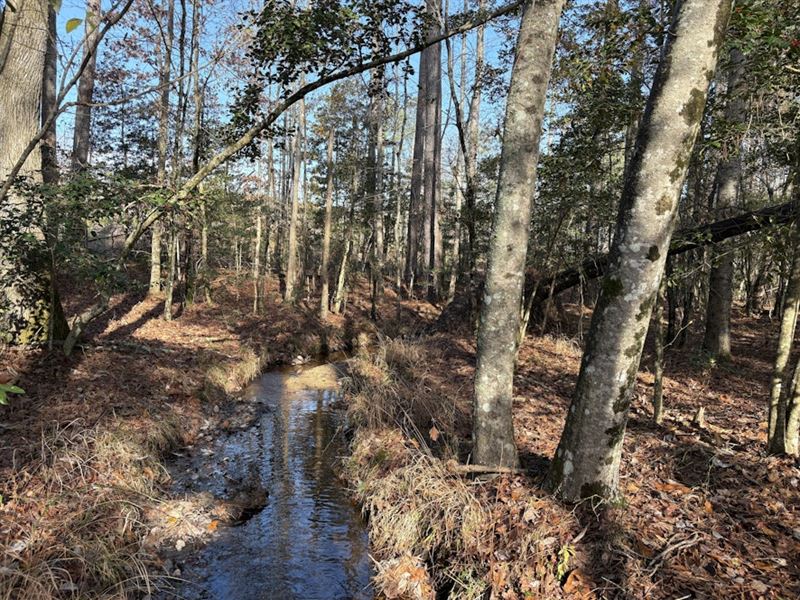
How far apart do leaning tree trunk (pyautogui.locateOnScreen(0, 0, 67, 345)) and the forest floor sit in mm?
533

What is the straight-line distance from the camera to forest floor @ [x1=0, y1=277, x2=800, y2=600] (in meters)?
3.73

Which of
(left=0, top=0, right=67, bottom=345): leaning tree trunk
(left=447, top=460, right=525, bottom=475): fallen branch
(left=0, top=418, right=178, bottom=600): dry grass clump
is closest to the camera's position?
(left=0, top=418, right=178, bottom=600): dry grass clump

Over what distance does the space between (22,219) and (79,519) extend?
14.5 feet

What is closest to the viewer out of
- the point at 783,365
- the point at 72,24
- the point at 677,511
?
the point at 72,24

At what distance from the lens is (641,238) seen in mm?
3631

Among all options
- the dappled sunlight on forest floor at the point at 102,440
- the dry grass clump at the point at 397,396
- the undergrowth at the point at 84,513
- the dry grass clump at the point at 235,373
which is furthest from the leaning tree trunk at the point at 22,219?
the dry grass clump at the point at 397,396

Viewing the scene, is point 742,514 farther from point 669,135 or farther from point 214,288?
point 214,288

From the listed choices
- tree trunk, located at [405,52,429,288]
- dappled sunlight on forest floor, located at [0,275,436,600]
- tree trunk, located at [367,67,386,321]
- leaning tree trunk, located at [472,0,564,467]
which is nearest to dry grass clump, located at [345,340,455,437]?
leaning tree trunk, located at [472,0,564,467]

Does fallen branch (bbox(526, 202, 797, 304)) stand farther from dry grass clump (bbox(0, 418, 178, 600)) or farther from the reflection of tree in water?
dry grass clump (bbox(0, 418, 178, 600))

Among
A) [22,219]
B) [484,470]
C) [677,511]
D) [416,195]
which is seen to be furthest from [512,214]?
[416,195]

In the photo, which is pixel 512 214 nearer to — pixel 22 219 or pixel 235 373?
pixel 22 219

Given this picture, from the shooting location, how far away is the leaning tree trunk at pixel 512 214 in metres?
4.44

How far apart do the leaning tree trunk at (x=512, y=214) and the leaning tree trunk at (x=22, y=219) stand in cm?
623

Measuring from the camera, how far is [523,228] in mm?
4508
